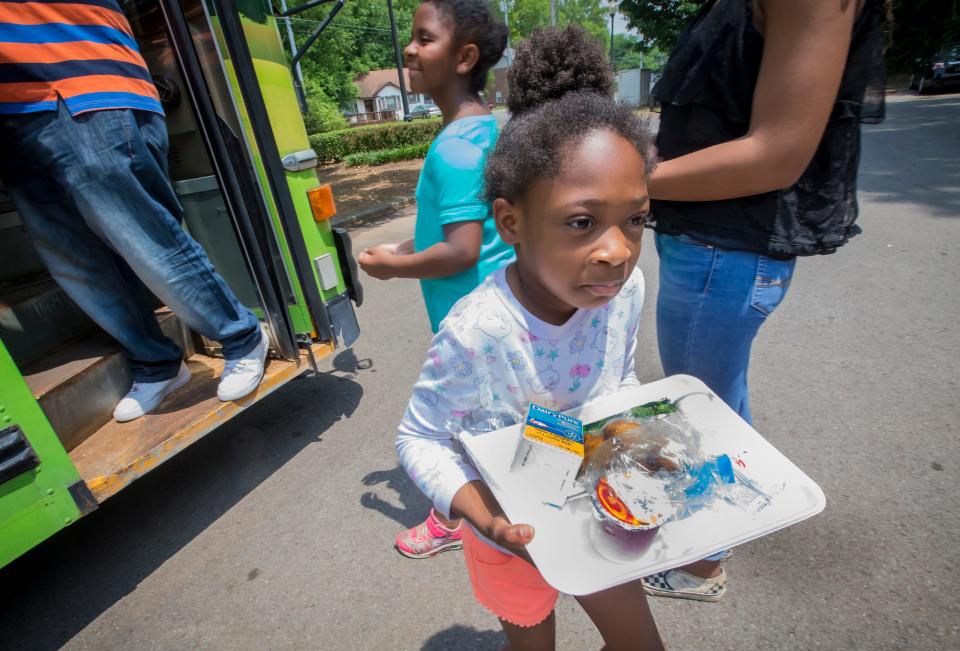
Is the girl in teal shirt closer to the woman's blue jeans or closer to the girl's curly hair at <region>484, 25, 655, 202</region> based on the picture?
the girl's curly hair at <region>484, 25, 655, 202</region>

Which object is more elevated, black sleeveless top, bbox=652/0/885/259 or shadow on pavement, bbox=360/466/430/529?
black sleeveless top, bbox=652/0/885/259

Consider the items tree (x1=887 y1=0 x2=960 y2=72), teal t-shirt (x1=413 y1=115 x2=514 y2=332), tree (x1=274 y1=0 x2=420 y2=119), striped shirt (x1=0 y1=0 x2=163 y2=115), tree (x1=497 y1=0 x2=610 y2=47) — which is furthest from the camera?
tree (x1=497 y1=0 x2=610 y2=47)

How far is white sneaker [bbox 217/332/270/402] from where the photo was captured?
2.41 meters

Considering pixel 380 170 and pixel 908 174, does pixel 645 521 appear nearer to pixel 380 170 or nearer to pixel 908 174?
pixel 908 174

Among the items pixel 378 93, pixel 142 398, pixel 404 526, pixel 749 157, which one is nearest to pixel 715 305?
pixel 749 157

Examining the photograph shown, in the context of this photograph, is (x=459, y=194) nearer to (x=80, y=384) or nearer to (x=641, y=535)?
(x=641, y=535)

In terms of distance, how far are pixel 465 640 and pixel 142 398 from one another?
188 cm

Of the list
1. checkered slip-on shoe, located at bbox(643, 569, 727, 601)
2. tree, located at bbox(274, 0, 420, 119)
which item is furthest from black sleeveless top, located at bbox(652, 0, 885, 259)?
tree, located at bbox(274, 0, 420, 119)

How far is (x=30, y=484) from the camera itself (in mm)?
1692

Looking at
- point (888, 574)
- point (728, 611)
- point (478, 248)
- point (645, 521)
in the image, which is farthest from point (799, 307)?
point (645, 521)

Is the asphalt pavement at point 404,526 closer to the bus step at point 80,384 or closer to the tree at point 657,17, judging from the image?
the bus step at point 80,384

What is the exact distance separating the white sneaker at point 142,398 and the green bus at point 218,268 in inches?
1.7

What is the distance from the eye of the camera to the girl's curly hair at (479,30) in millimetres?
1599

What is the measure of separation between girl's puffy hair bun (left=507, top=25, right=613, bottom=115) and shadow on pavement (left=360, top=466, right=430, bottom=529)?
1.84 m
